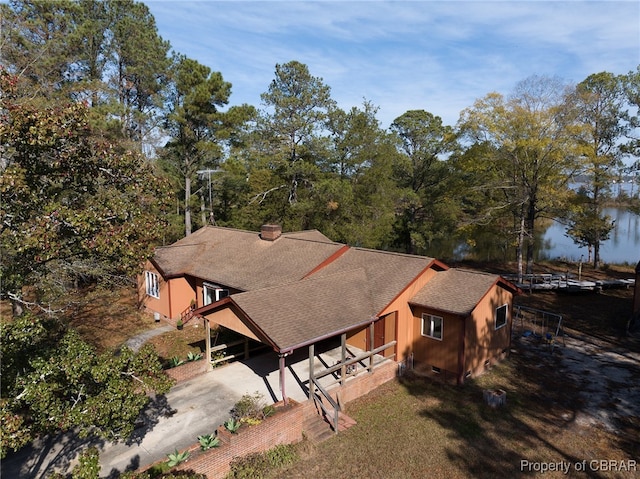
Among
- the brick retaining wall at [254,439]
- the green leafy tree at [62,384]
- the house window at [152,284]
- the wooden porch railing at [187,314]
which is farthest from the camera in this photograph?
the house window at [152,284]

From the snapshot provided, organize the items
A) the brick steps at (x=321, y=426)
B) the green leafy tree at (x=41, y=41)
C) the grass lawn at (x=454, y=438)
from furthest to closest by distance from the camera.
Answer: the green leafy tree at (x=41, y=41) → the brick steps at (x=321, y=426) → the grass lawn at (x=454, y=438)

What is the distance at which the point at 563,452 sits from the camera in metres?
11.1

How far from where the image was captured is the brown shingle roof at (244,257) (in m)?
19.0

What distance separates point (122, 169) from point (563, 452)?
13487 mm

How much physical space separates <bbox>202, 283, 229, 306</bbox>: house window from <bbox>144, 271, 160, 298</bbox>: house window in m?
2.87

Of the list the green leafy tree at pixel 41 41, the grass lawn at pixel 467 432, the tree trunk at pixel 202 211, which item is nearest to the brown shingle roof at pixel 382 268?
the grass lawn at pixel 467 432

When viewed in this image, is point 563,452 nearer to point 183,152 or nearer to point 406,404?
point 406,404

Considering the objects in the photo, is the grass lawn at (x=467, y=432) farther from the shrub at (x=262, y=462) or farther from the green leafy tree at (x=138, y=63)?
the green leafy tree at (x=138, y=63)

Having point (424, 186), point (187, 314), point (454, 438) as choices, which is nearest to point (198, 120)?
point (187, 314)

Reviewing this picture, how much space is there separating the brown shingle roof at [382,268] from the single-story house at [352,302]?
0.15 feet

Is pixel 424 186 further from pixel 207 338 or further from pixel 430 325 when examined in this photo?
pixel 207 338

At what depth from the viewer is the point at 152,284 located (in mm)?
22578

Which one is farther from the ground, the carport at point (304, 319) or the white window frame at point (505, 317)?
the carport at point (304, 319)

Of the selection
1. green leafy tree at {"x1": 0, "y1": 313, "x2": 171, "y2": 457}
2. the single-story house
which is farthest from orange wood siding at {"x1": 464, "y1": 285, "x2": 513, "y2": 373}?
green leafy tree at {"x1": 0, "y1": 313, "x2": 171, "y2": 457}
